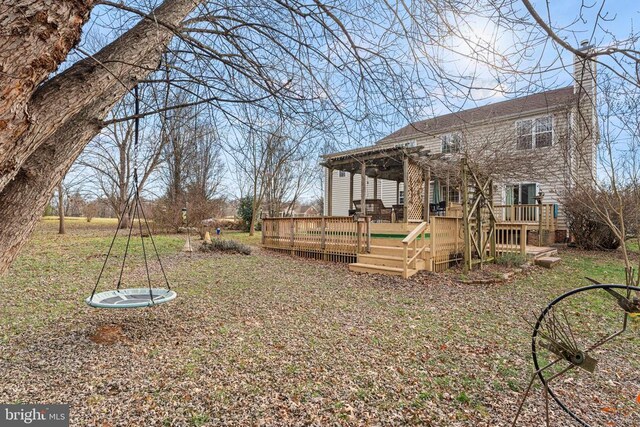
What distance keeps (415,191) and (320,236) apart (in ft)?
16.5

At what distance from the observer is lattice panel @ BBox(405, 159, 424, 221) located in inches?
476

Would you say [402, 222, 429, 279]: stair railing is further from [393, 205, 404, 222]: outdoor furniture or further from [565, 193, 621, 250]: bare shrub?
[565, 193, 621, 250]: bare shrub

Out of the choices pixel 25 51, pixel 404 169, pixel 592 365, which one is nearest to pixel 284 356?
pixel 592 365

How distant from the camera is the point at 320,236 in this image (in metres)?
9.45

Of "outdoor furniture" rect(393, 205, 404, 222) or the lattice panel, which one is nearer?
the lattice panel

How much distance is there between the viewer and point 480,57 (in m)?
2.46

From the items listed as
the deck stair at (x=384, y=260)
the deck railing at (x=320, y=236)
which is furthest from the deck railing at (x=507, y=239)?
the deck railing at (x=320, y=236)

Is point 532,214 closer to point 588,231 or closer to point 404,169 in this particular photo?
point 588,231

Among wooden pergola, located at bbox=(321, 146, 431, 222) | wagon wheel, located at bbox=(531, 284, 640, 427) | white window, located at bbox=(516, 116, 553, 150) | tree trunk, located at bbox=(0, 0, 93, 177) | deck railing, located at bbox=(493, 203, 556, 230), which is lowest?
wagon wheel, located at bbox=(531, 284, 640, 427)

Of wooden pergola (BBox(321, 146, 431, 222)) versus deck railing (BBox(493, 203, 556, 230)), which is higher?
wooden pergola (BBox(321, 146, 431, 222))

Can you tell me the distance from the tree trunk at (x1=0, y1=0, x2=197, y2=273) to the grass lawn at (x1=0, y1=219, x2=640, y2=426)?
144cm

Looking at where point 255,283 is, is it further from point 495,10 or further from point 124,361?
point 495,10

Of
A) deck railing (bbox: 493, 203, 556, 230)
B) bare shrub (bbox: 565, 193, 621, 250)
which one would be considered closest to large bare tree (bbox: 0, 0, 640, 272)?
bare shrub (bbox: 565, 193, 621, 250)

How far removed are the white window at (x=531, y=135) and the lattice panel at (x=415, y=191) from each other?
3.43 meters
